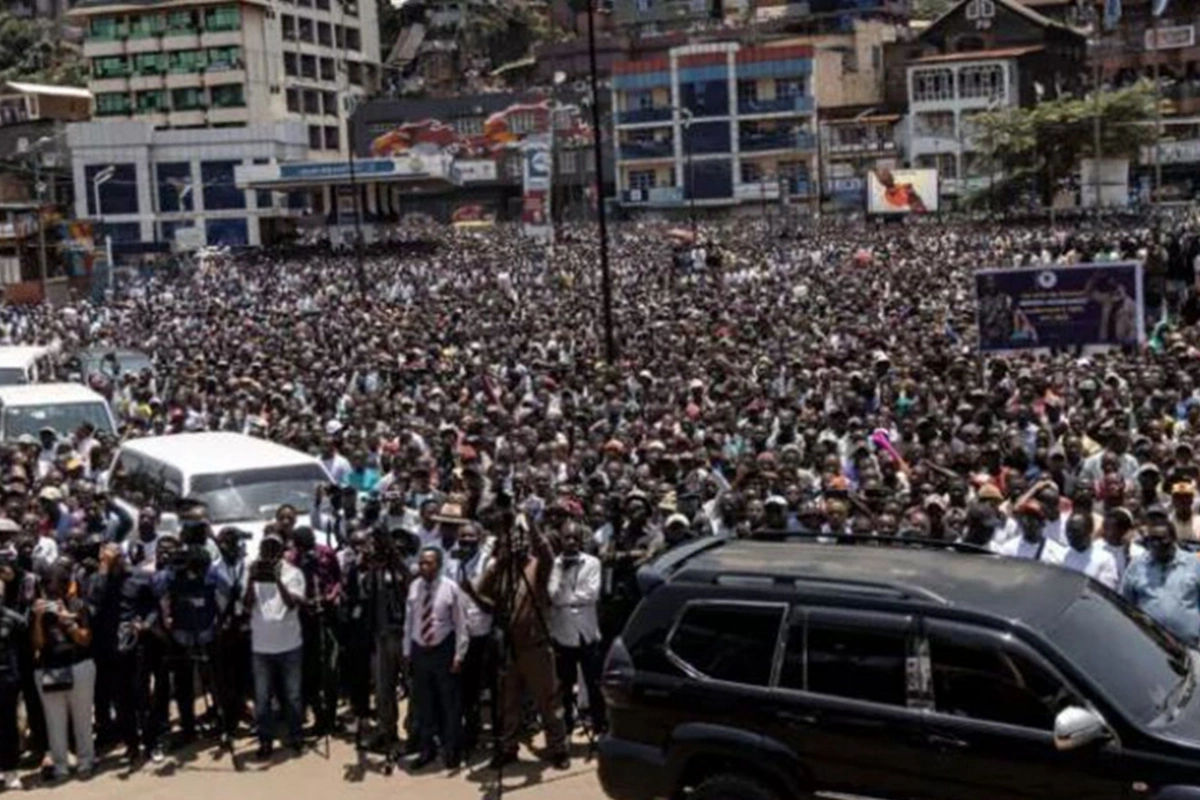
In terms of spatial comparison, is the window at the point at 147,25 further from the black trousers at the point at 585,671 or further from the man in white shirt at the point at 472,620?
the black trousers at the point at 585,671

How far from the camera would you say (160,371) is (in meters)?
26.3

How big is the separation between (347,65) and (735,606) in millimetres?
92194

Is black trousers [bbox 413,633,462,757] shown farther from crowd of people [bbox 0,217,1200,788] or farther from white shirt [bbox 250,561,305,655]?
white shirt [bbox 250,561,305,655]

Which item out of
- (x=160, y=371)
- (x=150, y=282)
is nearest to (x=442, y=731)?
(x=160, y=371)

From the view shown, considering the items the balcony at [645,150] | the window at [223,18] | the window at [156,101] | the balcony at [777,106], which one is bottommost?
the balcony at [645,150]

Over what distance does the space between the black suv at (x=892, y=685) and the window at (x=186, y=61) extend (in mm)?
82490

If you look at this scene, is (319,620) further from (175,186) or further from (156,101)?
(156,101)

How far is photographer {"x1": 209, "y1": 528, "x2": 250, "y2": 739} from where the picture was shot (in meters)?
9.95

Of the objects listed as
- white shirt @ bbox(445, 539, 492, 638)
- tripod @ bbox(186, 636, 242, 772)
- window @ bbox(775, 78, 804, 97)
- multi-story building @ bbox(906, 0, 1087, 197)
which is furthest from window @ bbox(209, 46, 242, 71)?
white shirt @ bbox(445, 539, 492, 638)

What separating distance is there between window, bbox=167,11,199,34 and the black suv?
82.7 m

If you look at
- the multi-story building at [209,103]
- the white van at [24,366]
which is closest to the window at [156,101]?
the multi-story building at [209,103]

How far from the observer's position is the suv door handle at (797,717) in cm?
663

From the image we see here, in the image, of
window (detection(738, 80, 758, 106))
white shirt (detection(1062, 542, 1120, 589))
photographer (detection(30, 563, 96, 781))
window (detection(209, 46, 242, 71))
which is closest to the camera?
white shirt (detection(1062, 542, 1120, 589))

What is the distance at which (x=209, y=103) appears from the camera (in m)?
85.0
